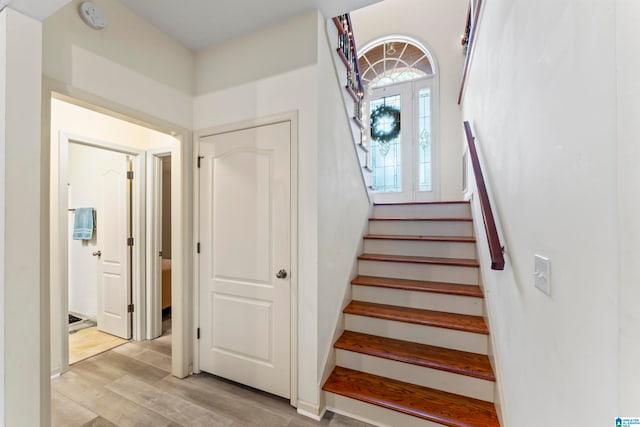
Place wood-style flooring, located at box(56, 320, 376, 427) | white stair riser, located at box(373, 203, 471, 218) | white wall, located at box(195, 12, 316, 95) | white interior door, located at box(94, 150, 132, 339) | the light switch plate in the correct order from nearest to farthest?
the light switch plate, wood-style flooring, located at box(56, 320, 376, 427), white wall, located at box(195, 12, 316, 95), white stair riser, located at box(373, 203, 471, 218), white interior door, located at box(94, 150, 132, 339)

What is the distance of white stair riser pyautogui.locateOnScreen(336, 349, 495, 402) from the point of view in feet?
5.44

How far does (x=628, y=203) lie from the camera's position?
495 millimetres

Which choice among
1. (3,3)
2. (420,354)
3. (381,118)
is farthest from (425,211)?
(3,3)

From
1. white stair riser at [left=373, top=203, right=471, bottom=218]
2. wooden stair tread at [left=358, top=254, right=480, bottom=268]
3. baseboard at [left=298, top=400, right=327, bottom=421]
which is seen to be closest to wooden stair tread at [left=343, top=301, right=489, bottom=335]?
wooden stair tread at [left=358, top=254, right=480, bottom=268]

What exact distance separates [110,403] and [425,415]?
223cm

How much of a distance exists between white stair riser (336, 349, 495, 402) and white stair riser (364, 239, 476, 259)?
1.08 m

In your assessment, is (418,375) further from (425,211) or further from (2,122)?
(2,122)

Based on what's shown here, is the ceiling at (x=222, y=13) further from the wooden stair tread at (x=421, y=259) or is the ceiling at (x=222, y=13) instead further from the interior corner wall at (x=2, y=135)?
the wooden stair tread at (x=421, y=259)

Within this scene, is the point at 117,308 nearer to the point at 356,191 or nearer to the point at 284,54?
the point at 356,191

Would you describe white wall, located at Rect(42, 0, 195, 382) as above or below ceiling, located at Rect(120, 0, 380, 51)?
below

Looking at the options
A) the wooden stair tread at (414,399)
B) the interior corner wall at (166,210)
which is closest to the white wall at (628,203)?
the wooden stair tread at (414,399)

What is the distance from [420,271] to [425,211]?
2.95 feet

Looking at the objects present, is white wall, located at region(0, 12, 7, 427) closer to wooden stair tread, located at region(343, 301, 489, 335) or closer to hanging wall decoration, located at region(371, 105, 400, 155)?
wooden stair tread, located at region(343, 301, 489, 335)

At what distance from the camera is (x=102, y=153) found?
3162 mm
